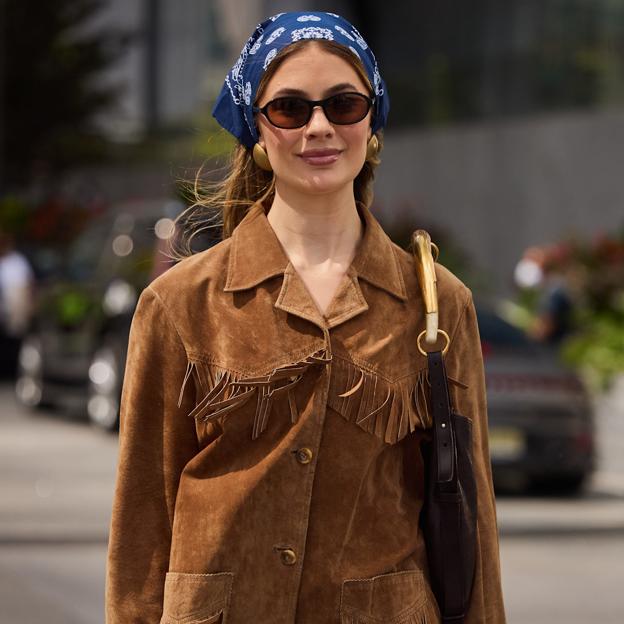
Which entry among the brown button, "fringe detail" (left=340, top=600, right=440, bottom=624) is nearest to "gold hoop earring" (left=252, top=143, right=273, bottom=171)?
the brown button

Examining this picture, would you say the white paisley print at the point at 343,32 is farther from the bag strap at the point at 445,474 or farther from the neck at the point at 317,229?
the bag strap at the point at 445,474

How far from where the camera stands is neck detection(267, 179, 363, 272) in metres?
2.85

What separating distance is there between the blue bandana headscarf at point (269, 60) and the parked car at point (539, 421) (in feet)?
26.3

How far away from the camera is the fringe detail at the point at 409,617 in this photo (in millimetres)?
2674

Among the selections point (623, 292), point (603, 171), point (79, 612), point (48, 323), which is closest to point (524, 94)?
point (603, 171)

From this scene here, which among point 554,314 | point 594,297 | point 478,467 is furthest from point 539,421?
point 478,467

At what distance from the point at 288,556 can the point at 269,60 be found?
2.75 ft

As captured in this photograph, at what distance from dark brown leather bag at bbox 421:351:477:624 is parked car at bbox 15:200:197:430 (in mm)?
9869

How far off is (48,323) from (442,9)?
1692 cm

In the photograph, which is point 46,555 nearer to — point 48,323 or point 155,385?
point 155,385

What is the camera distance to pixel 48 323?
15586mm

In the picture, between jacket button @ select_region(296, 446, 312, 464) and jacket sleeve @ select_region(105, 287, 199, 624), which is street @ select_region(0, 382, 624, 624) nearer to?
jacket sleeve @ select_region(105, 287, 199, 624)

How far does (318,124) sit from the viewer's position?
2.75 m

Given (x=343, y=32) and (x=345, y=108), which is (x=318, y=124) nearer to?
(x=345, y=108)
